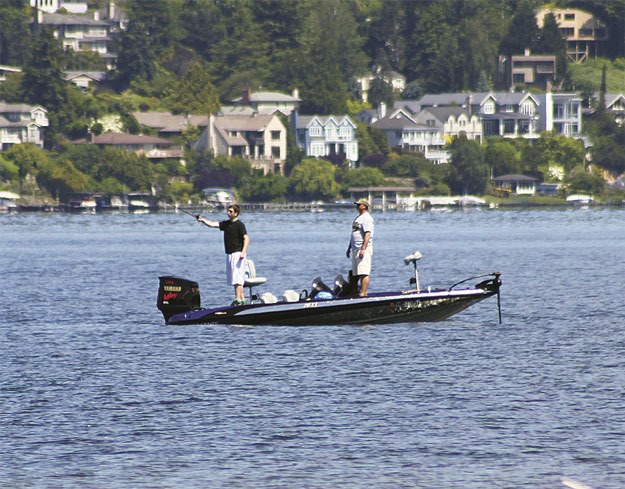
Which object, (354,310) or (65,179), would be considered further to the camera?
(65,179)

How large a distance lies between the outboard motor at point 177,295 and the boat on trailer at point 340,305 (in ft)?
0.07

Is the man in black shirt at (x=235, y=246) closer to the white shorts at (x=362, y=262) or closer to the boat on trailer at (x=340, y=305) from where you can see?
the boat on trailer at (x=340, y=305)

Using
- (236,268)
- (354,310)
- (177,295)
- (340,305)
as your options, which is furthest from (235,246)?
(354,310)

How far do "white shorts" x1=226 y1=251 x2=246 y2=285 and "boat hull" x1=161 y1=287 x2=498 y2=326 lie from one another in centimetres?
60

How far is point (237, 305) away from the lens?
36.2 m

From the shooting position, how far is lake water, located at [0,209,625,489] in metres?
21.6

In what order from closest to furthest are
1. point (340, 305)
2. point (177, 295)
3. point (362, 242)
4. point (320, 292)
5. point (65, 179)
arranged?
point (362, 242), point (340, 305), point (320, 292), point (177, 295), point (65, 179)

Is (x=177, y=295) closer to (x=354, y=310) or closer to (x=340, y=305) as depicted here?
(x=340, y=305)

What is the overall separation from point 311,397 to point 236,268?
8978mm

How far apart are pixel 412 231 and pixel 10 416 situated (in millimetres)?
104360

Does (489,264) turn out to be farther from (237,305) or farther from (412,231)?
(412,231)

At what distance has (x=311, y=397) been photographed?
27188 mm

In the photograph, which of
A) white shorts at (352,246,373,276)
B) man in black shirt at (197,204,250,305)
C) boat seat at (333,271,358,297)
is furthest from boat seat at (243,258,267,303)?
white shorts at (352,246,373,276)

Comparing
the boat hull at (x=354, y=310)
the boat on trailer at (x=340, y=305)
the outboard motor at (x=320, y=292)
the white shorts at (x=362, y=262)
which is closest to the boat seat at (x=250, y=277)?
the boat on trailer at (x=340, y=305)
